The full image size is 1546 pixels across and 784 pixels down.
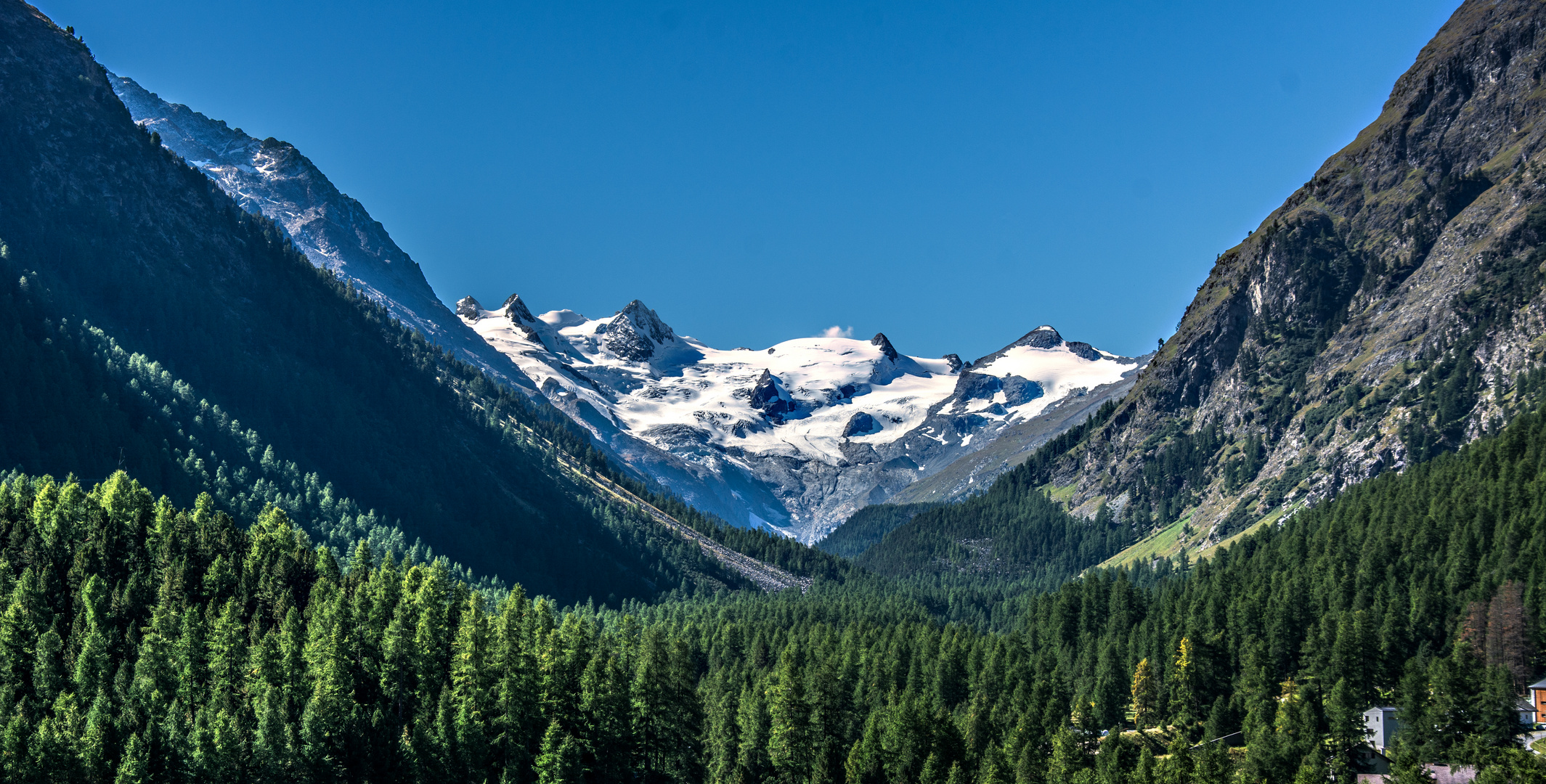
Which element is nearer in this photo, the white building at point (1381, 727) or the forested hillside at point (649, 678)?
the forested hillside at point (649, 678)

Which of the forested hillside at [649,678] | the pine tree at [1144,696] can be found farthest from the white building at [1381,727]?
the pine tree at [1144,696]

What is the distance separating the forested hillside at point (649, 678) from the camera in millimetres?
100625

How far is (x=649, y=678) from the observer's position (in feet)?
398

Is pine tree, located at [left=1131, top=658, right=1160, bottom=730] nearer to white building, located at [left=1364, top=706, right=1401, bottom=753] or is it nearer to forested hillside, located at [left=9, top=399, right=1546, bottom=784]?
forested hillside, located at [left=9, top=399, right=1546, bottom=784]

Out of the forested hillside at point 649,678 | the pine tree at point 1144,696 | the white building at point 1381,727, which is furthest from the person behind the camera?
the pine tree at point 1144,696

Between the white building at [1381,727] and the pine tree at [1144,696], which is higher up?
the pine tree at [1144,696]

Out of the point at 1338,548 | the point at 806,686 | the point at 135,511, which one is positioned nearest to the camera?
the point at 806,686

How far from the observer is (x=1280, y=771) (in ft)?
345

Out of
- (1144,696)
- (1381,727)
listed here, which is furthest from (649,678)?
(1381,727)

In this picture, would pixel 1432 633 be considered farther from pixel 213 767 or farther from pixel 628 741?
pixel 213 767

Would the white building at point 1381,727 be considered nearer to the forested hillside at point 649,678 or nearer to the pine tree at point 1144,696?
the forested hillside at point 649,678

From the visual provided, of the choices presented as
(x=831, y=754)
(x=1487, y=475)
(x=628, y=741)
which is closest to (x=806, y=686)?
(x=831, y=754)

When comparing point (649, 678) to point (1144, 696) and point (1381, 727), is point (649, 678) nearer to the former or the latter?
point (1144, 696)

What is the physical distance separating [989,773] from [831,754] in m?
17.8
